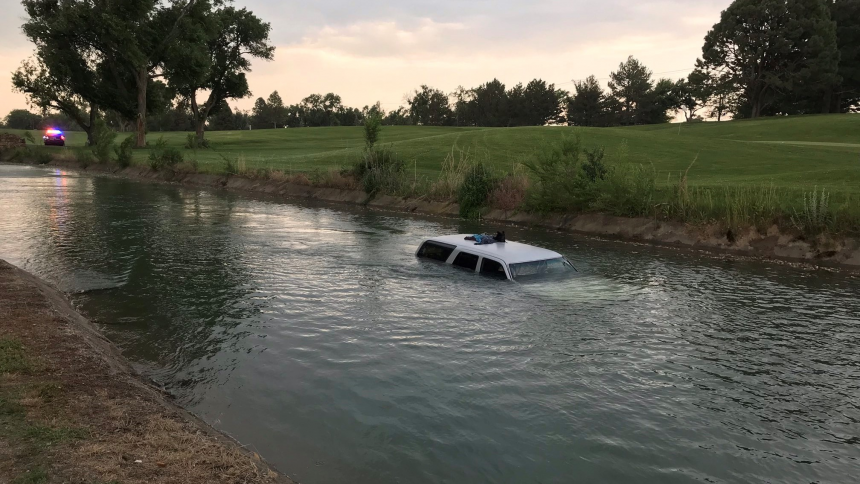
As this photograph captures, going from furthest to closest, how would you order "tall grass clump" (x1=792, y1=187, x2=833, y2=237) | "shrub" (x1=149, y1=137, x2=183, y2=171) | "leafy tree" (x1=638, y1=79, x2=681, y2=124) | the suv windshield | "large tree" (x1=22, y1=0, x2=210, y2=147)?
"leafy tree" (x1=638, y1=79, x2=681, y2=124), "large tree" (x1=22, y1=0, x2=210, y2=147), "shrub" (x1=149, y1=137, x2=183, y2=171), "tall grass clump" (x1=792, y1=187, x2=833, y2=237), the suv windshield

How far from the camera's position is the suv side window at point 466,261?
50.2 ft

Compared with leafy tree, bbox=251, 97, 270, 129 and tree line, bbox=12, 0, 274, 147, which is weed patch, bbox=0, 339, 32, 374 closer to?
tree line, bbox=12, 0, 274, 147

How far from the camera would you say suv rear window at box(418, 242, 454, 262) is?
1638 cm

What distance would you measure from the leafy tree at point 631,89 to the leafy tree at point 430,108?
43671 mm

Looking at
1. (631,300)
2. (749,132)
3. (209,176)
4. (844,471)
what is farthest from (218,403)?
(749,132)

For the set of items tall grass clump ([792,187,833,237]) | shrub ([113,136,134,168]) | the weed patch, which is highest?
shrub ([113,136,134,168])

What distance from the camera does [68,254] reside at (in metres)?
18.5

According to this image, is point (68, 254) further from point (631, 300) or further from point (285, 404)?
point (631, 300)

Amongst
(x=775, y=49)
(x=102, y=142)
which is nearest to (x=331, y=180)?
(x=102, y=142)

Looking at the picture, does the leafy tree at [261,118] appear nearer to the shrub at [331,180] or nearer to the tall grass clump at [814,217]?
the shrub at [331,180]

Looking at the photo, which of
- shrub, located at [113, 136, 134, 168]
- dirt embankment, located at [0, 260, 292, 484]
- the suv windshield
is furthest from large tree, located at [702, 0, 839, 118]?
dirt embankment, located at [0, 260, 292, 484]

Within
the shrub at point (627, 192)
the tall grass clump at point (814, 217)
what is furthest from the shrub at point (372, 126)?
the tall grass clump at point (814, 217)

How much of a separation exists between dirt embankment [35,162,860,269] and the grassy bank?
41 centimetres

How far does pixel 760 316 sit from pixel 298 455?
10.1 meters
